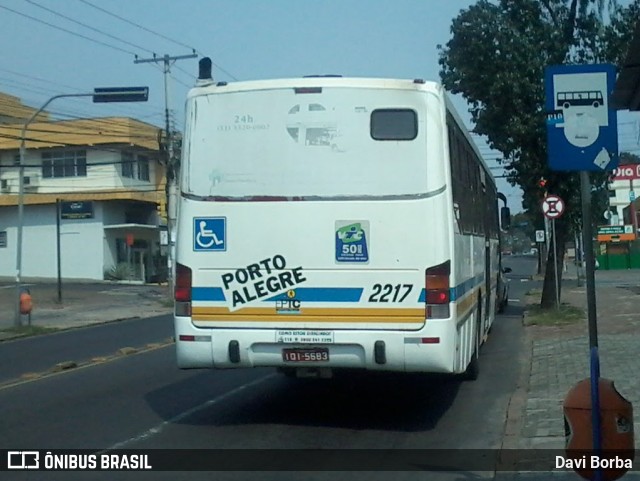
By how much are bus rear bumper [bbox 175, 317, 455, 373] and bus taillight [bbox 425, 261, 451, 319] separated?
0.12 m

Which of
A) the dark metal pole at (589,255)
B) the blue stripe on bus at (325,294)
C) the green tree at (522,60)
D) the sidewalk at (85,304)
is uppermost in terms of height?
the green tree at (522,60)

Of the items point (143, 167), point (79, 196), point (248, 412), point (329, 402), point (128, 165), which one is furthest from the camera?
point (143, 167)

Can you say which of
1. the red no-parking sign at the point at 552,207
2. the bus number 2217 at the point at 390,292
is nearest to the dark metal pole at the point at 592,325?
the bus number 2217 at the point at 390,292

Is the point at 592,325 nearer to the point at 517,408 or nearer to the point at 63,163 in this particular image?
the point at 517,408

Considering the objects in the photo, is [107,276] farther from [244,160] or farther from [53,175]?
[244,160]

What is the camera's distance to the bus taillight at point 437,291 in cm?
978

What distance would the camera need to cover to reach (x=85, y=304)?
42312mm

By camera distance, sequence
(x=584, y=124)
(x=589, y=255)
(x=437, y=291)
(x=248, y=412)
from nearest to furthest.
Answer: (x=589, y=255), (x=584, y=124), (x=437, y=291), (x=248, y=412)

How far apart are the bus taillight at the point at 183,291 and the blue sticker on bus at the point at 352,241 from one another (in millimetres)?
1588

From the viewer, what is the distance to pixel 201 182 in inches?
405

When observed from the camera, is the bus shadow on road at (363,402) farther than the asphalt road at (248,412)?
Yes

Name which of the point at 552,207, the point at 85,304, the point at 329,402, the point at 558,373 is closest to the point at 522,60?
the point at 552,207

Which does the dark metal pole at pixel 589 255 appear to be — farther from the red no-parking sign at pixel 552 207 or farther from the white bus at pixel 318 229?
the red no-parking sign at pixel 552 207

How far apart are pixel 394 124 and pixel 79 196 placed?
164 ft
